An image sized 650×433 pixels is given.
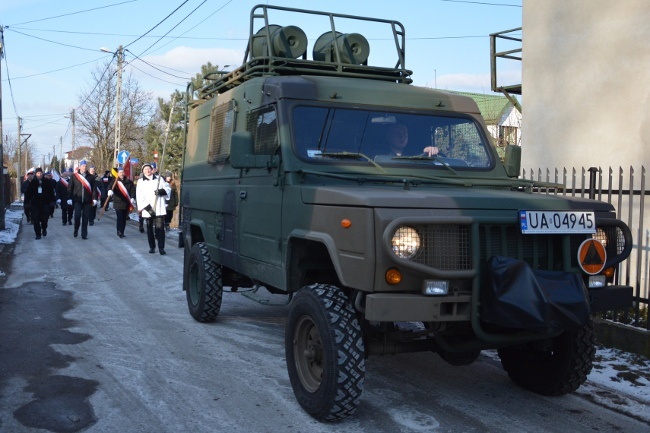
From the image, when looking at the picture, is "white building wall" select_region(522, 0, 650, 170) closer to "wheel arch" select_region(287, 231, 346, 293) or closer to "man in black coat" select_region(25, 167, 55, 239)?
"wheel arch" select_region(287, 231, 346, 293)

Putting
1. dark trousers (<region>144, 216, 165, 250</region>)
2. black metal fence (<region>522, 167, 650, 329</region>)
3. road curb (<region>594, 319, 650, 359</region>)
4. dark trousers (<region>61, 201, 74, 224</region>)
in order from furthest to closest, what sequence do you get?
dark trousers (<region>61, 201, 74, 224</region>) → dark trousers (<region>144, 216, 165, 250</region>) → black metal fence (<region>522, 167, 650, 329</region>) → road curb (<region>594, 319, 650, 359</region>)

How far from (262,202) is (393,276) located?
188 cm

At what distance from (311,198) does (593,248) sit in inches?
72.0

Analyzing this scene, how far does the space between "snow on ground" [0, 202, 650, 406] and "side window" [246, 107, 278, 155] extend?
2.75m

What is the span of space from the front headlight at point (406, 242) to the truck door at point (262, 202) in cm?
141

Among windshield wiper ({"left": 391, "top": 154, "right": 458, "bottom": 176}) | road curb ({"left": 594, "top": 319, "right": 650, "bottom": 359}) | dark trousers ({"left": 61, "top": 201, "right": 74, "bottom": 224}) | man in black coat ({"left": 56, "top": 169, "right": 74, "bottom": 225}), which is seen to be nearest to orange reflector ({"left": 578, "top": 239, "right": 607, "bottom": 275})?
windshield wiper ({"left": 391, "top": 154, "right": 458, "bottom": 176})

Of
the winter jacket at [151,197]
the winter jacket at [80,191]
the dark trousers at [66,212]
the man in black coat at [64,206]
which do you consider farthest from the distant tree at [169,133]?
the winter jacket at [151,197]

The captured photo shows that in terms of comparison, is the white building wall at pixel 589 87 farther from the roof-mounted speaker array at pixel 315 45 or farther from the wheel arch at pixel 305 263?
the wheel arch at pixel 305 263

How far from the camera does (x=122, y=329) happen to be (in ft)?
24.1

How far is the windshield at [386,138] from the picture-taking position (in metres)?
5.57

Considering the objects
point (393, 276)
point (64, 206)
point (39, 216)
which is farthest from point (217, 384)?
point (64, 206)

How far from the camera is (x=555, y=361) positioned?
17.2ft

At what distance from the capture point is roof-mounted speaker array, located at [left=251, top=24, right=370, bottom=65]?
6.82m

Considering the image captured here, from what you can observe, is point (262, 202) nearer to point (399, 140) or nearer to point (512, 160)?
point (399, 140)
